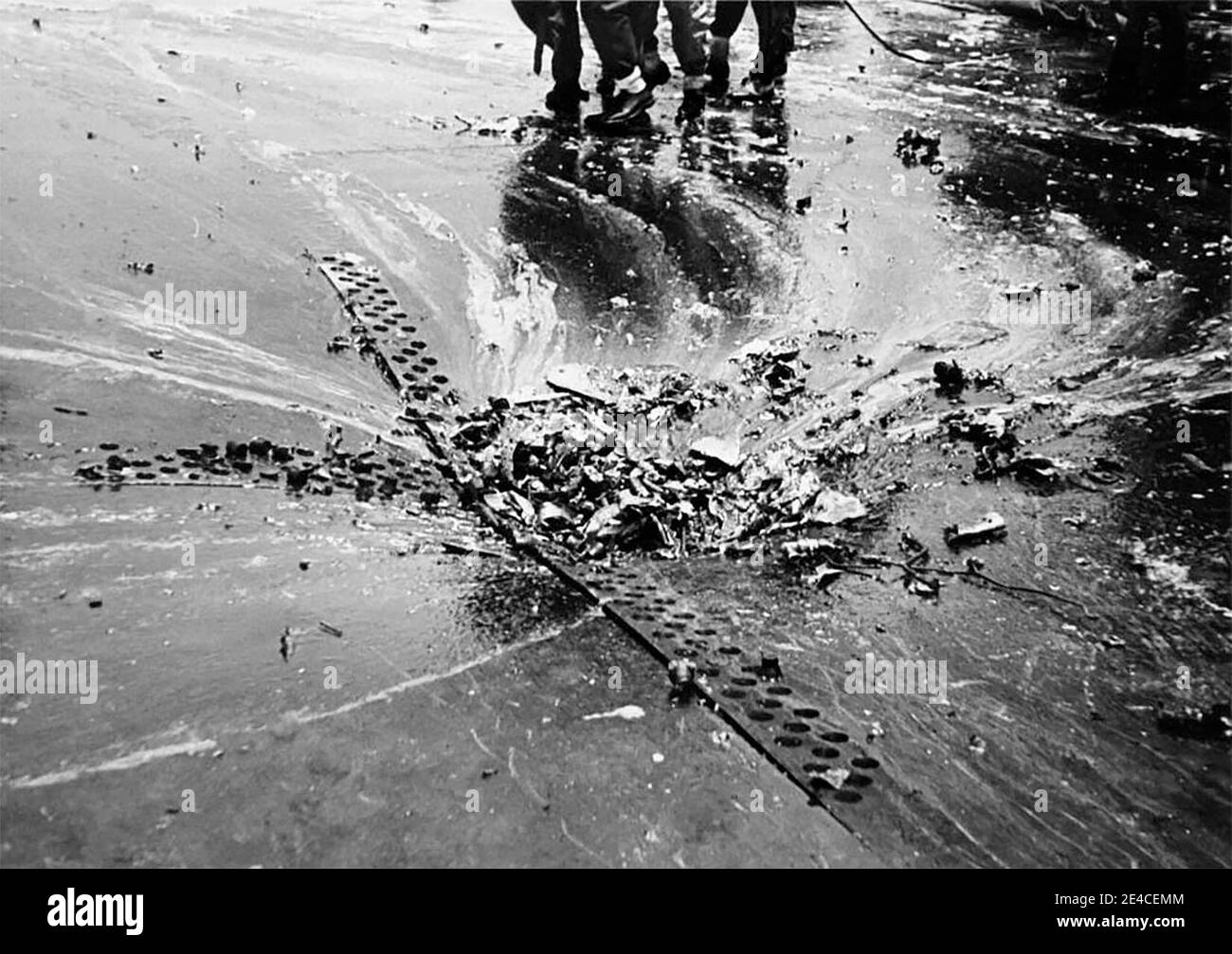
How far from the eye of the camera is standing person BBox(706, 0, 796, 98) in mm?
9125

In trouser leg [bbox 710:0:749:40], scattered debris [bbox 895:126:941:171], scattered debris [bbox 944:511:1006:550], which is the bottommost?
scattered debris [bbox 944:511:1006:550]

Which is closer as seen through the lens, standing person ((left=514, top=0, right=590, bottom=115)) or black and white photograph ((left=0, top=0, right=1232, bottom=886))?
black and white photograph ((left=0, top=0, right=1232, bottom=886))

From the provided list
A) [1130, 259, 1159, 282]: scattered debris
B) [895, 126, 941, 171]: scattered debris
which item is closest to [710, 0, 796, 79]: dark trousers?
[895, 126, 941, 171]: scattered debris

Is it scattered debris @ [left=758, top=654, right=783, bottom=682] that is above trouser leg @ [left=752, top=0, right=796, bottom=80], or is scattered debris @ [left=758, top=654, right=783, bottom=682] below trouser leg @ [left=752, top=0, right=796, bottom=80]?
below

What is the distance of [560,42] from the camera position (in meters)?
8.35

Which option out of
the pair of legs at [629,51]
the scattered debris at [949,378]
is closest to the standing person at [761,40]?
the pair of legs at [629,51]

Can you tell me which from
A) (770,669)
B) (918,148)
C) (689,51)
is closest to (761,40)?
(689,51)

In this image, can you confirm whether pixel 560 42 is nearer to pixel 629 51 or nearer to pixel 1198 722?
pixel 629 51

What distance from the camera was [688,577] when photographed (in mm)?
4051

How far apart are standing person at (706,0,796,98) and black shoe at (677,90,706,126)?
0.52ft

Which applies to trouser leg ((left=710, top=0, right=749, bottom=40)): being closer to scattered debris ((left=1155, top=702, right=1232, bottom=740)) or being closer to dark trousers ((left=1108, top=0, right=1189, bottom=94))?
dark trousers ((left=1108, top=0, right=1189, bottom=94))

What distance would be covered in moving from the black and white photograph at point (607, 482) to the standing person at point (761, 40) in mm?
722

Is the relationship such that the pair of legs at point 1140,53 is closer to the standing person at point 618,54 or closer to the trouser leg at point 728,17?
the trouser leg at point 728,17

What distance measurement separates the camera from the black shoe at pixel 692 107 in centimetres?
843
